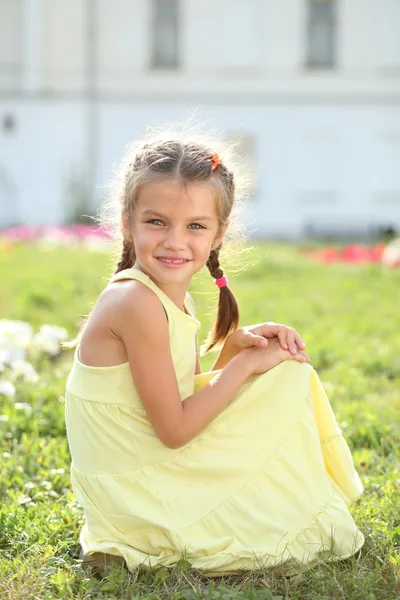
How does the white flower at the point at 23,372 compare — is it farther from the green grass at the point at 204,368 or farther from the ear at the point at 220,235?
the ear at the point at 220,235

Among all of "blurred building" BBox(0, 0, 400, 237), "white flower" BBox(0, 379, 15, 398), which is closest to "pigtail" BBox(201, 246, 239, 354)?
"white flower" BBox(0, 379, 15, 398)

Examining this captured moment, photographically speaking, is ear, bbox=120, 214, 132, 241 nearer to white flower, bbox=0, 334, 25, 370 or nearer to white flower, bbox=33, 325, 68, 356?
white flower, bbox=0, 334, 25, 370

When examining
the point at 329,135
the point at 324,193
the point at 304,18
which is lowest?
the point at 324,193

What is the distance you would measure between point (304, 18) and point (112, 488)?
17438 mm

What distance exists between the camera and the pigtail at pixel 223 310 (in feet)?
9.34

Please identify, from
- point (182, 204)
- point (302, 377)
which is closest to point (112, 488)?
point (302, 377)

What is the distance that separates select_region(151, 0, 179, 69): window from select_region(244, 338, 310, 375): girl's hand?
56.2 ft

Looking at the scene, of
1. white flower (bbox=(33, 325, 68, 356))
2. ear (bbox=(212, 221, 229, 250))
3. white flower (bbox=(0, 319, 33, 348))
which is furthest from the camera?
white flower (bbox=(33, 325, 68, 356))

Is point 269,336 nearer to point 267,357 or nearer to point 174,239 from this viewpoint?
point 267,357

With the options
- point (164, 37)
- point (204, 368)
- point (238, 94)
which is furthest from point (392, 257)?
point (164, 37)

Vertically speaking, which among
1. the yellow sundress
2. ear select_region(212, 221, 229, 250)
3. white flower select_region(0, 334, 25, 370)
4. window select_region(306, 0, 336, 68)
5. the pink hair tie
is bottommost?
white flower select_region(0, 334, 25, 370)

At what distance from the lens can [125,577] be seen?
2.46 m

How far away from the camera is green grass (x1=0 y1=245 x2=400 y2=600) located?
2.40 m

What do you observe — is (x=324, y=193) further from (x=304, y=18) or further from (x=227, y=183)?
(x=227, y=183)
